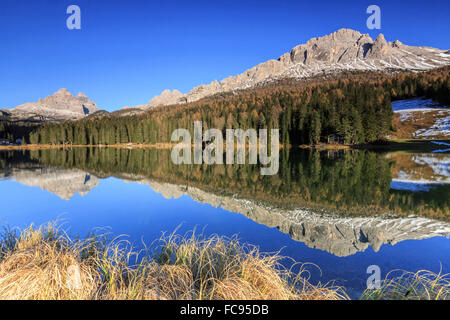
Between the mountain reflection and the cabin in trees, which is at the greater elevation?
the cabin in trees

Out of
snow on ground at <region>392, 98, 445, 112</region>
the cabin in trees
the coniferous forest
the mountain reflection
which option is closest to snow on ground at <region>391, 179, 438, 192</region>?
the mountain reflection

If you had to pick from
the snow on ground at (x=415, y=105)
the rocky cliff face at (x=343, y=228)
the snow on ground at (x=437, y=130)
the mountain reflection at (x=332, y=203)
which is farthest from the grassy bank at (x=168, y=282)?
the snow on ground at (x=415, y=105)

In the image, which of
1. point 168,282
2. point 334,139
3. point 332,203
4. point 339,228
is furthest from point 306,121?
point 168,282

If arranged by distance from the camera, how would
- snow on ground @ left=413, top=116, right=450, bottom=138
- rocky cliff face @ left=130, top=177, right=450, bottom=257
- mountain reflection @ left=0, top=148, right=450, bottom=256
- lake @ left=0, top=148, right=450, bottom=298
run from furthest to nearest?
1. snow on ground @ left=413, top=116, right=450, bottom=138
2. mountain reflection @ left=0, top=148, right=450, bottom=256
3. rocky cliff face @ left=130, top=177, right=450, bottom=257
4. lake @ left=0, top=148, right=450, bottom=298

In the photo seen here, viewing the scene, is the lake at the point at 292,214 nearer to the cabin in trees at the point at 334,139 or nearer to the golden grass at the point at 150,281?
the golden grass at the point at 150,281

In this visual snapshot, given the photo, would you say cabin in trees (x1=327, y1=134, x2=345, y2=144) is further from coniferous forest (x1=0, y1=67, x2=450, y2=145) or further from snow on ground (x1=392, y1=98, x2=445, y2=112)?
snow on ground (x1=392, y1=98, x2=445, y2=112)

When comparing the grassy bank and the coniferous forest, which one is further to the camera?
the coniferous forest

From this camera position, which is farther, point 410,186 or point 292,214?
point 410,186

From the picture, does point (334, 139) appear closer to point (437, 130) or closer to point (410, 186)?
point (437, 130)

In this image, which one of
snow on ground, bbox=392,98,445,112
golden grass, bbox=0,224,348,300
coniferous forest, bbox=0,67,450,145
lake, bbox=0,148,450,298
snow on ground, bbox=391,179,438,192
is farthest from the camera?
snow on ground, bbox=392,98,445,112

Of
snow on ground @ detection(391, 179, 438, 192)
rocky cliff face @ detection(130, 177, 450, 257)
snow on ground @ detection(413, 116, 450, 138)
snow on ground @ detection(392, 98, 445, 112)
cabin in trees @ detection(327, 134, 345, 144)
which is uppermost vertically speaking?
snow on ground @ detection(392, 98, 445, 112)

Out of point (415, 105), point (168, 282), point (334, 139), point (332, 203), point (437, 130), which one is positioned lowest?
point (332, 203)
